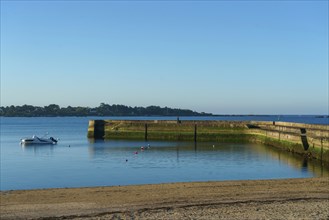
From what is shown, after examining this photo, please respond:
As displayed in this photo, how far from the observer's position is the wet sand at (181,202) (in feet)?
45.4

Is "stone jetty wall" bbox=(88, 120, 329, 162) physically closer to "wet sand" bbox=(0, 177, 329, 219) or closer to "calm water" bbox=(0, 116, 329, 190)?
"calm water" bbox=(0, 116, 329, 190)

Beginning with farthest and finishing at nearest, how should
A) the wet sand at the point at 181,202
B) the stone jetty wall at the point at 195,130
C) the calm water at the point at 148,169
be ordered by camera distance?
the stone jetty wall at the point at 195,130 < the calm water at the point at 148,169 < the wet sand at the point at 181,202

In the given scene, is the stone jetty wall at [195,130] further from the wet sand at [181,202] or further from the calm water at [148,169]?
the wet sand at [181,202]

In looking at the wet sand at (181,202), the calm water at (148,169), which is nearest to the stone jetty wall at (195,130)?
the calm water at (148,169)

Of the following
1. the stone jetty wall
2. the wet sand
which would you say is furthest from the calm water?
the stone jetty wall

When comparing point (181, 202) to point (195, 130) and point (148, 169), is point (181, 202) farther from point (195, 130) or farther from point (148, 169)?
point (195, 130)

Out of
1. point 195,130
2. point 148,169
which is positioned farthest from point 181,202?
point 195,130

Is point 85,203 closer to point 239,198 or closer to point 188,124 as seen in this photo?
point 239,198

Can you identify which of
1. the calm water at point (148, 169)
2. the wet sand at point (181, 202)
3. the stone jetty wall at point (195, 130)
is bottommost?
the calm water at point (148, 169)

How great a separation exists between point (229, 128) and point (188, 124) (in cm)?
594

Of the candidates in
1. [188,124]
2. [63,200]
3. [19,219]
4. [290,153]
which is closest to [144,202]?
[63,200]

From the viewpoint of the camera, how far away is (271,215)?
13383 millimetres

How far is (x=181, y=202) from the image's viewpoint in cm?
1617

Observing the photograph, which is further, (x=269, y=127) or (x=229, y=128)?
(x=229, y=128)
